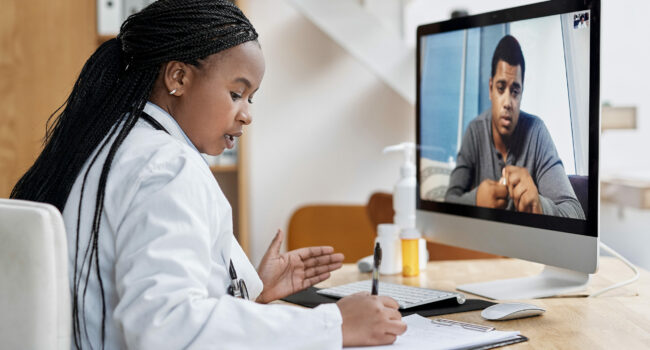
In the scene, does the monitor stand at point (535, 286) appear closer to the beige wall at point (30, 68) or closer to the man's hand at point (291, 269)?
the man's hand at point (291, 269)

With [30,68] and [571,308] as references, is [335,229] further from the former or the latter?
[571,308]

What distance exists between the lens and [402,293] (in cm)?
136

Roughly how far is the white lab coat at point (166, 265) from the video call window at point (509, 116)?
60 centimetres

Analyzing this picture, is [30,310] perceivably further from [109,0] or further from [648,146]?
[648,146]

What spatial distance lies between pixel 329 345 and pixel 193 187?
281 mm

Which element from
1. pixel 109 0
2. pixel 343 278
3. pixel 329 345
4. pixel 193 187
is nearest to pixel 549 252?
pixel 343 278

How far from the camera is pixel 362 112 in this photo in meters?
3.20

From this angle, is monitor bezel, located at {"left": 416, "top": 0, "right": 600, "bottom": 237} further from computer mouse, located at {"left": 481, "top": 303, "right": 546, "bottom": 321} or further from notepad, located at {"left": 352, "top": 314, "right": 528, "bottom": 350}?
notepad, located at {"left": 352, "top": 314, "right": 528, "bottom": 350}

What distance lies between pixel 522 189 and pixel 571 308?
0.83 ft

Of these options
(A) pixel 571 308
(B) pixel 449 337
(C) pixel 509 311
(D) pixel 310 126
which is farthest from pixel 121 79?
(D) pixel 310 126

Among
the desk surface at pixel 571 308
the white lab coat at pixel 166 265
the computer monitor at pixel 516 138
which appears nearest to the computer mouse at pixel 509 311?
the desk surface at pixel 571 308

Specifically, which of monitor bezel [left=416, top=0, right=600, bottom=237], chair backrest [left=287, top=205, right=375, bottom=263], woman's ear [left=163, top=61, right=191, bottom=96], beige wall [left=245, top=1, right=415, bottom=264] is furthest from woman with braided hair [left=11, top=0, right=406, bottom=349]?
beige wall [left=245, top=1, right=415, bottom=264]

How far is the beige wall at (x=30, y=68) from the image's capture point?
8.38ft

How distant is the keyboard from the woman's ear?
558 millimetres
